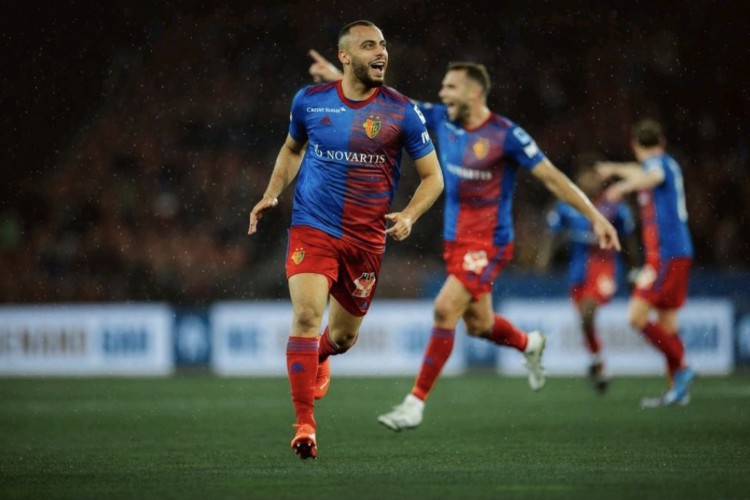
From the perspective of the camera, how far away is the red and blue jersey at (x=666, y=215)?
10.2m

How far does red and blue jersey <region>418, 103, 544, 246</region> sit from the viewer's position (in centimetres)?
820

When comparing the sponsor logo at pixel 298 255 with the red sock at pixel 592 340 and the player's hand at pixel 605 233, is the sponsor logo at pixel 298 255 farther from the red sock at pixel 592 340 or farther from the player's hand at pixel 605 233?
the red sock at pixel 592 340

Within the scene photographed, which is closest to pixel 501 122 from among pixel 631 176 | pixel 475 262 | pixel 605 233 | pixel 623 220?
pixel 475 262

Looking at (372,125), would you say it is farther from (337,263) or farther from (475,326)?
(475,326)

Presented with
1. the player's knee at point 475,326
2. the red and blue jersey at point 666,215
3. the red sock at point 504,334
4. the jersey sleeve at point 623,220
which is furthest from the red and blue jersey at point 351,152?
the jersey sleeve at point 623,220

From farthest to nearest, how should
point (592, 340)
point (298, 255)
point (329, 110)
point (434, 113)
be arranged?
point (592, 340) < point (434, 113) < point (329, 110) < point (298, 255)

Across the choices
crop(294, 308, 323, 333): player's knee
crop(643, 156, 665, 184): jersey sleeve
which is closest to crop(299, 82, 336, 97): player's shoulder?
crop(294, 308, 323, 333): player's knee

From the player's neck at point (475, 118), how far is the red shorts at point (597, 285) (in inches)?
180

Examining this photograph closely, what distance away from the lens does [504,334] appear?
28.6 feet

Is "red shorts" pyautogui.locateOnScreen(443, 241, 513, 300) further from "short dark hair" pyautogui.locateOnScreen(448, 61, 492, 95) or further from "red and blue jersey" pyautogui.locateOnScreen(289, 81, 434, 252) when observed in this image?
"red and blue jersey" pyautogui.locateOnScreen(289, 81, 434, 252)

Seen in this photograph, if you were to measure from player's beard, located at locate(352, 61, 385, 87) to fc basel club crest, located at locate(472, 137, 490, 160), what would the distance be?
194cm

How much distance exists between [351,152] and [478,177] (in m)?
2.09

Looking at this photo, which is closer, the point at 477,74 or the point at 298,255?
the point at 298,255

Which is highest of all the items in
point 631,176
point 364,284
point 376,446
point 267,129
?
point 267,129
